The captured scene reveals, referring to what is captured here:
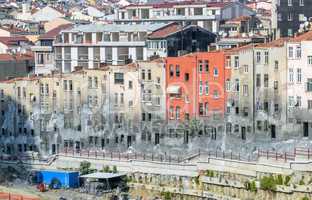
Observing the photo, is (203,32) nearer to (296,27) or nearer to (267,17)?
(296,27)

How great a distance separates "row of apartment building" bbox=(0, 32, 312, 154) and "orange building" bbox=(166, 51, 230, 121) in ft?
0.17

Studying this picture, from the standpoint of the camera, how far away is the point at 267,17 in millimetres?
84312

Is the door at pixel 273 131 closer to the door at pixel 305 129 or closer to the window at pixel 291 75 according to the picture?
the door at pixel 305 129

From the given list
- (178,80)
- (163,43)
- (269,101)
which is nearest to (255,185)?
(269,101)

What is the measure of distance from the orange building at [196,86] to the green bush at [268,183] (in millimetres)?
7651

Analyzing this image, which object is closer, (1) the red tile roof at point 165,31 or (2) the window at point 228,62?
(2) the window at point 228,62

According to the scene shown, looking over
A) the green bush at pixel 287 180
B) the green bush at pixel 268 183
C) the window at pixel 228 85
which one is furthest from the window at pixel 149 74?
the green bush at pixel 287 180

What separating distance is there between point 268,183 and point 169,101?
10.6 metres

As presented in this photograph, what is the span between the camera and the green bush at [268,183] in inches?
1989

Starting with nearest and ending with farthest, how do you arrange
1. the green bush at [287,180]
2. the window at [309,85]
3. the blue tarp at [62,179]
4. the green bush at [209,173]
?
the green bush at [287,180] → the green bush at [209,173] → the window at [309,85] → the blue tarp at [62,179]

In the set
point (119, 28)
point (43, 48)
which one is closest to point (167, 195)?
point (119, 28)

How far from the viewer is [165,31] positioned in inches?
2574

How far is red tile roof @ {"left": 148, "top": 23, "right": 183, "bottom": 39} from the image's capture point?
64.7 m

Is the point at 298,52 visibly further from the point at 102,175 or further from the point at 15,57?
the point at 15,57
